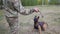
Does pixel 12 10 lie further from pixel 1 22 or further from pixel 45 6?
pixel 45 6

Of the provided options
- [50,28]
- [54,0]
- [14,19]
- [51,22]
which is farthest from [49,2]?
[14,19]

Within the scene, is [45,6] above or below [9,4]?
below

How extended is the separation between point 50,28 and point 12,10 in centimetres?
131

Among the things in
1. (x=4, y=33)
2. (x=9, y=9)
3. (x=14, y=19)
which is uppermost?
(x=9, y=9)

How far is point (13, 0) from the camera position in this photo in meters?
1.94

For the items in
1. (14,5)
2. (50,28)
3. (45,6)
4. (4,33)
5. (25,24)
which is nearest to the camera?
(14,5)

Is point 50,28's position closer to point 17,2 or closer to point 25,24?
point 25,24

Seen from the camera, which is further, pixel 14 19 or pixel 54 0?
pixel 54 0

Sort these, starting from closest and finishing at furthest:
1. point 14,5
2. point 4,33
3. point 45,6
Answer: point 14,5 → point 4,33 → point 45,6

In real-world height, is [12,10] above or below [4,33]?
above

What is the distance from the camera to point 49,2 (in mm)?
5617

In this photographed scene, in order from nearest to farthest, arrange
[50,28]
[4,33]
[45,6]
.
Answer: [4,33] → [50,28] → [45,6]

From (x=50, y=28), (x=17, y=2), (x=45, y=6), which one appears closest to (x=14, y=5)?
(x=17, y=2)

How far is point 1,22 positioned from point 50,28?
108 centimetres
